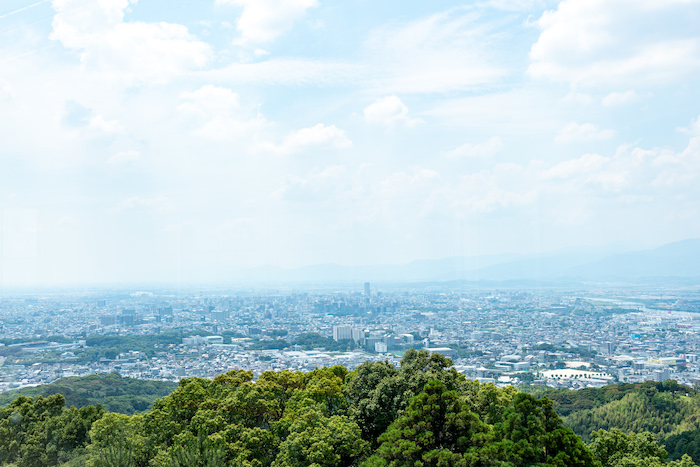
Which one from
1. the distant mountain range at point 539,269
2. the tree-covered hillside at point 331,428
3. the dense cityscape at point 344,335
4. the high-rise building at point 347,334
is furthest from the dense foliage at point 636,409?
the distant mountain range at point 539,269

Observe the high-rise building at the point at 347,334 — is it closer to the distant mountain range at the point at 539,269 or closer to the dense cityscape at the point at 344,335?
the dense cityscape at the point at 344,335

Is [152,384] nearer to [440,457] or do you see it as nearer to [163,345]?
[163,345]

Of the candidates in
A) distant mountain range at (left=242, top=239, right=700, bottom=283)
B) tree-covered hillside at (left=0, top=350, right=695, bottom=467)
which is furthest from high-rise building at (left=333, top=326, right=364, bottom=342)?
distant mountain range at (left=242, top=239, right=700, bottom=283)

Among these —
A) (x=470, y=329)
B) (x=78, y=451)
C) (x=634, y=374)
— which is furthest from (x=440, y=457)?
(x=470, y=329)

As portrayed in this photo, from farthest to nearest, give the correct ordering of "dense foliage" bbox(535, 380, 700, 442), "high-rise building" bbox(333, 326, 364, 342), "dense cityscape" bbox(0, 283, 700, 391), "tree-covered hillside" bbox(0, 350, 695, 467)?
1. "high-rise building" bbox(333, 326, 364, 342)
2. "dense cityscape" bbox(0, 283, 700, 391)
3. "dense foliage" bbox(535, 380, 700, 442)
4. "tree-covered hillside" bbox(0, 350, 695, 467)

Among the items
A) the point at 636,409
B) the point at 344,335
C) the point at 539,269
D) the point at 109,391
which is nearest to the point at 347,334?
the point at 344,335

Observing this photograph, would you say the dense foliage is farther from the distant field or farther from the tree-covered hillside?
the distant field

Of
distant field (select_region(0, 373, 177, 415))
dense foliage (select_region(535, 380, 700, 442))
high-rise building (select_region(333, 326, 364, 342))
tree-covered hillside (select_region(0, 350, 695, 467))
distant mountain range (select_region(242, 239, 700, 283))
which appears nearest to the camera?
tree-covered hillside (select_region(0, 350, 695, 467))
